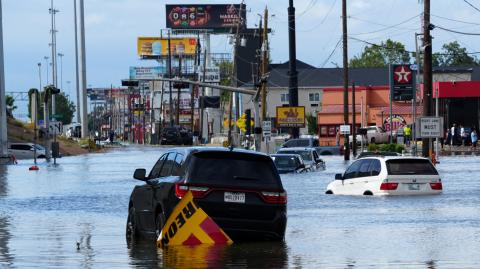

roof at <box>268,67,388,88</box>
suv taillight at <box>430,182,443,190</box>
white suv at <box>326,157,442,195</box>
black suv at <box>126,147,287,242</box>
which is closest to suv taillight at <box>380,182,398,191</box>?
white suv at <box>326,157,442,195</box>

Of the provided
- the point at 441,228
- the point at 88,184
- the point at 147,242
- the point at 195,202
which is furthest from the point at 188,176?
the point at 88,184

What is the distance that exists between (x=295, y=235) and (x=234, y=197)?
10.9ft

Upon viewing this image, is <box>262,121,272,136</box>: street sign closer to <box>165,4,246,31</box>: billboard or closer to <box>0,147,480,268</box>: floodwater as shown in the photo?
<box>0,147,480,268</box>: floodwater

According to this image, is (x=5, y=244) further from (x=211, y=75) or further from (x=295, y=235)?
(x=211, y=75)

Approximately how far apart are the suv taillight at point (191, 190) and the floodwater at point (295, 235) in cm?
84

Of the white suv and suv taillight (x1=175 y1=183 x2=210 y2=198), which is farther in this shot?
the white suv

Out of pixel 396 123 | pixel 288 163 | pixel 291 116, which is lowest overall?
pixel 288 163

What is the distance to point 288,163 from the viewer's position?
50.2m

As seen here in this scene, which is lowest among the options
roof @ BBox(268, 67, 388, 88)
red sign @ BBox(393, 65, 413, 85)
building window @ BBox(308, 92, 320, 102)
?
building window @ BBox(308, 92, 320, 102)

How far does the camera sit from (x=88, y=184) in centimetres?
4331

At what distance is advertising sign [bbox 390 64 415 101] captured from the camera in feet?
258

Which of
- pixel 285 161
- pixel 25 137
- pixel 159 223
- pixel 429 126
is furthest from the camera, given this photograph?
pixel 25 137

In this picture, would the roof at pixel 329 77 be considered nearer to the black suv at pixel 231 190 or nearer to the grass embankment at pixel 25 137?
the grass embankment at pixel 25 137

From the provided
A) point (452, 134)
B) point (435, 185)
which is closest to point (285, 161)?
point (435, 185)
